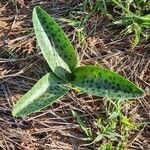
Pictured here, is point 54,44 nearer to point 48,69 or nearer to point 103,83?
point 48,69

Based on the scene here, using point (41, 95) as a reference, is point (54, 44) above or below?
above

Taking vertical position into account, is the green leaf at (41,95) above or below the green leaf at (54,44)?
below

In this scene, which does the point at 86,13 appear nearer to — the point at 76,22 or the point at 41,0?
the point at 76,22

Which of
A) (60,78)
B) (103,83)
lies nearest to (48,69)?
(60,78)

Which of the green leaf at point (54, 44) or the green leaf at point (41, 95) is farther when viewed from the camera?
the green leaf at point (54, 44)

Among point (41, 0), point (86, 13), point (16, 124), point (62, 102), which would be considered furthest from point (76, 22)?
point (16, 124)
